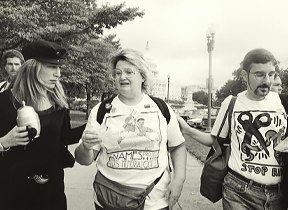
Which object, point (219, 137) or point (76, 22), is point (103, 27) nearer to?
point (76, 22)

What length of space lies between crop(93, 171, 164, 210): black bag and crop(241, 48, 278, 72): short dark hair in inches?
51.3

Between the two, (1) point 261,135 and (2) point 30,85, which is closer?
(2) point 30,85

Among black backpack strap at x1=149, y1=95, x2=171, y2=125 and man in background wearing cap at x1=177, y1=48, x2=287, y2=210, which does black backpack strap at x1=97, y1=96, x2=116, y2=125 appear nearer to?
black backpack strap at x1=149, y1=95, x2=171, y2=125

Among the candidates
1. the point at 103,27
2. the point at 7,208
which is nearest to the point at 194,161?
the point at 7,208

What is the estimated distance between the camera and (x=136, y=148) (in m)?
2.12

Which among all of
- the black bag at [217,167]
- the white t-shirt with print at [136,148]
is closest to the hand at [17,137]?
the white t-shirt with print at [136,148]

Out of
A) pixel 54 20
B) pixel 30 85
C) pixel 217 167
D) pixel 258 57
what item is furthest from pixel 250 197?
pixel 54 20

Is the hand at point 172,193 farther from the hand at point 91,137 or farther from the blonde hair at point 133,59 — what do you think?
the blonde hair at point 133,59

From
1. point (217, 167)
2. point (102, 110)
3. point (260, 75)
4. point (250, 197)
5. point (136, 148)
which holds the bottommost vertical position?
point (250, 197)

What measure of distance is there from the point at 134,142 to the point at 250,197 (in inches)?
41.4

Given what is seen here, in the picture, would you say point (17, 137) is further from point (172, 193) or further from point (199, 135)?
point (199, 135)

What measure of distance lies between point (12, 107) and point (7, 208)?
73cm

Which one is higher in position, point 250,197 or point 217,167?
point 217,167

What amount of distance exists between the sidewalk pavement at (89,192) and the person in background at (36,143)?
2466mm
